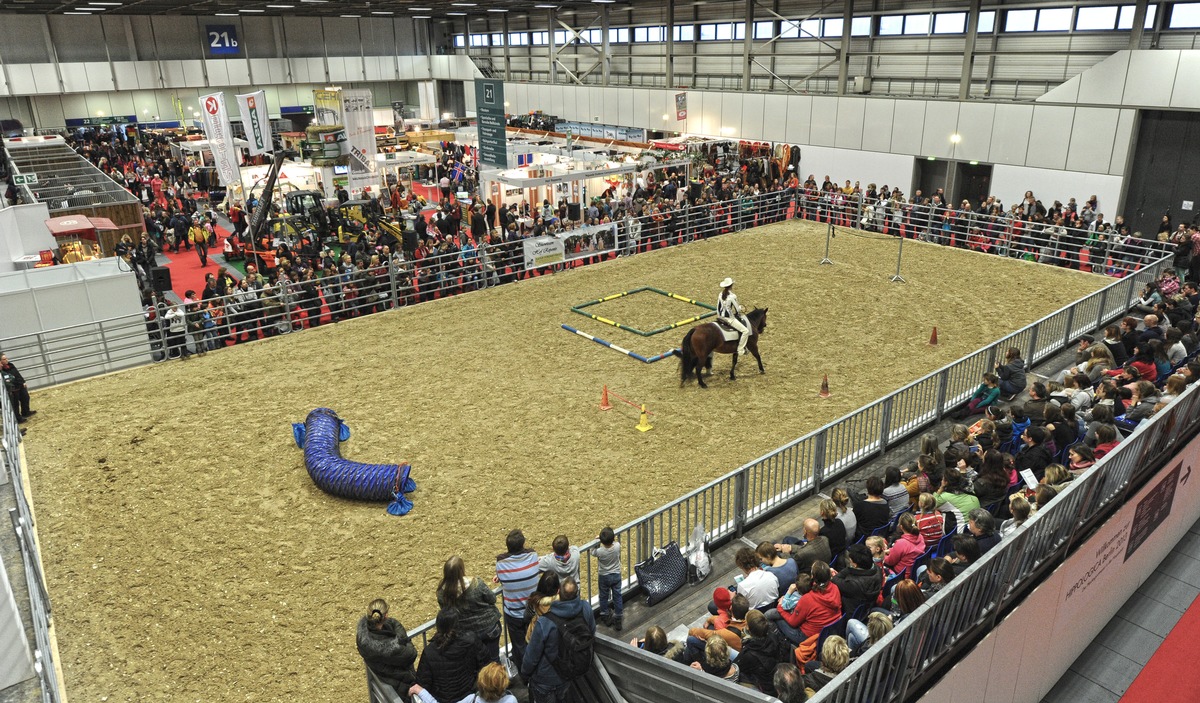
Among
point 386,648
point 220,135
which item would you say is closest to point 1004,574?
point 386,648

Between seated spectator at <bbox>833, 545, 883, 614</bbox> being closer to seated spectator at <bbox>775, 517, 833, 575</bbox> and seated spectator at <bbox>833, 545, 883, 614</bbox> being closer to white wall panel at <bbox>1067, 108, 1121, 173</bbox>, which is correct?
seated spectator at <bbox>775, 517, 833, 575</bbox>

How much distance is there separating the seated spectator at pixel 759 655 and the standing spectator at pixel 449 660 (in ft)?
6.43

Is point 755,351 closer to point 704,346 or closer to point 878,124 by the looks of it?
point 704,346

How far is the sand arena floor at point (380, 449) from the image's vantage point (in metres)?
8.02

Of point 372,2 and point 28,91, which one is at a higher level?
point 372,2

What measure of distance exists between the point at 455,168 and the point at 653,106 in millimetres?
10650

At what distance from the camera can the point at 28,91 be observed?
4288 centimetres

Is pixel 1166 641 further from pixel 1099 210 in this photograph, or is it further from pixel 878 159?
pixel 878 159

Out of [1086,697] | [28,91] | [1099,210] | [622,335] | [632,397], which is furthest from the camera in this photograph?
[28,91]

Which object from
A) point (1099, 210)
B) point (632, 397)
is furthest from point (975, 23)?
point (632, 397)

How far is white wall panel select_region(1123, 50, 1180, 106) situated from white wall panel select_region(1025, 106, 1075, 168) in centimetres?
165

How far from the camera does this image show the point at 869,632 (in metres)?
5.38

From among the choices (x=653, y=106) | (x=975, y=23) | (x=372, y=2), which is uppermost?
(x=372, y=2)

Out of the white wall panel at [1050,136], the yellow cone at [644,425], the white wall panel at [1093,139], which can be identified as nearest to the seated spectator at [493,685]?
the yellow cone at [644,425]
